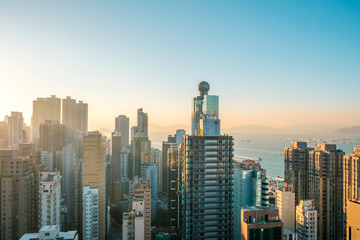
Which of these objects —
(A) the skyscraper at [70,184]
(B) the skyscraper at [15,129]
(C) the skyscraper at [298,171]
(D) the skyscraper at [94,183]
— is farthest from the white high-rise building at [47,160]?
(C) the skyscraper at [298,171]

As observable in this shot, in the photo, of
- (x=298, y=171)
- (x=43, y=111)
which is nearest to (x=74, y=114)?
(x=43, y=111)

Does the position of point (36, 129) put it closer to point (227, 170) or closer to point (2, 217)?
point (2, 217)

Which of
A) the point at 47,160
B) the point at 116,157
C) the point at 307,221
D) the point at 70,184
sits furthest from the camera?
the point at 116,157

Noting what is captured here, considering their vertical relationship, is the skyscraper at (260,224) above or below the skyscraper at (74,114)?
below

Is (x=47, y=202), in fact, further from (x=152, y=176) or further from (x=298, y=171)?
(x=298, y=171)

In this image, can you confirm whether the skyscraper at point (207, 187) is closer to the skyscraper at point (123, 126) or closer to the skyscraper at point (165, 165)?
the skyscraper at point (165, 165)

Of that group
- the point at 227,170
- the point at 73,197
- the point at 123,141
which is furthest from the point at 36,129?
the point at 227,170
